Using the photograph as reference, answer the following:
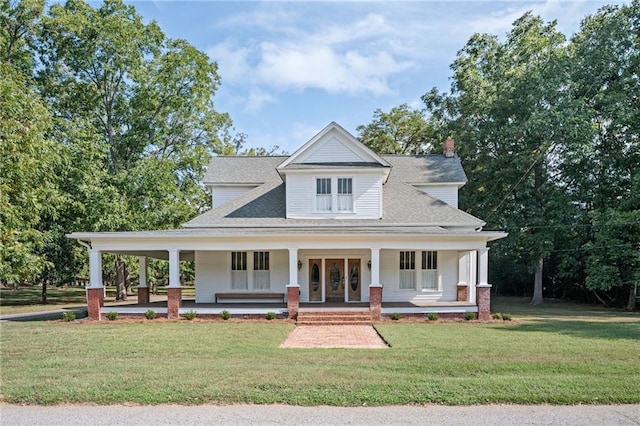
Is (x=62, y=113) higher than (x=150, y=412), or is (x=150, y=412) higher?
(x=62, y=113)

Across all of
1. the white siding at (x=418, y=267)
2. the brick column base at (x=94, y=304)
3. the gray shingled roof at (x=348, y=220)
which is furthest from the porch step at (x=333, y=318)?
the brick column base at (x=94, y=304)

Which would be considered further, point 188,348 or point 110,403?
point 188,348

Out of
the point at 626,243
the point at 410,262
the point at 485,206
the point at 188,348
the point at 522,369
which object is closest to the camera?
the point at 522,369

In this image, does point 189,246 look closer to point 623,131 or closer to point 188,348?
point 188,348

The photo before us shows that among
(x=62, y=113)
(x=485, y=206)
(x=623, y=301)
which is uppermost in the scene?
(x=62, y=113)

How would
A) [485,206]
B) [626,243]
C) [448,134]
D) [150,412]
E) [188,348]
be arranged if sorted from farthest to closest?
[448,134] < [485,206] < [626,243] < [188,348] < [150,412]

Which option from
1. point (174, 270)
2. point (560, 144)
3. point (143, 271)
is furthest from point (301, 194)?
point (560, 144)

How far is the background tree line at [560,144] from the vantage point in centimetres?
2317

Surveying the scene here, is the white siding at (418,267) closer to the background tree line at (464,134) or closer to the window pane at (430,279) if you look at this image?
the window pane at (430,279)

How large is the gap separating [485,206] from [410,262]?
11.3 meters

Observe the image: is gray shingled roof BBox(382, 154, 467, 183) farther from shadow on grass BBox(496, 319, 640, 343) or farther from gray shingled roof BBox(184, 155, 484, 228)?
shadow on grass BBox(496, 319, 640, 343)

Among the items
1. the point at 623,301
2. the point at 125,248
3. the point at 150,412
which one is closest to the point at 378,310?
the point at 125,248

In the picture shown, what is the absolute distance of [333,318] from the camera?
1556cm

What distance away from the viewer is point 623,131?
25.0m
